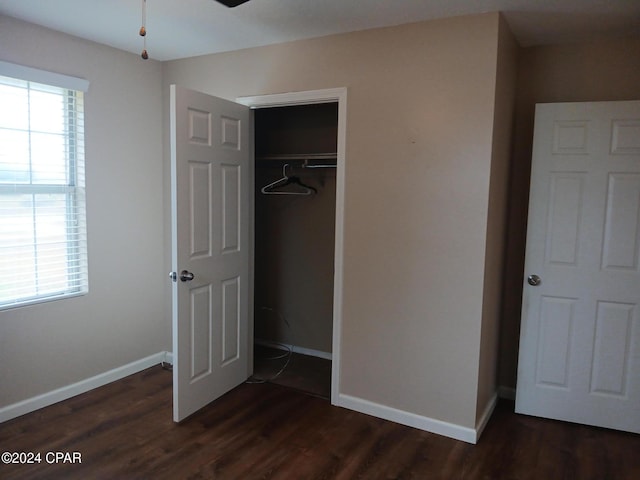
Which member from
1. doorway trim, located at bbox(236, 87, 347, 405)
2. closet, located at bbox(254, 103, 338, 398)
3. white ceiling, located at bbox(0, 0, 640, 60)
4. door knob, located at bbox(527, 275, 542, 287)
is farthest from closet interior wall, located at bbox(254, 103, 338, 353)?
door knob, located at bbox(527, 275, 542, 287)

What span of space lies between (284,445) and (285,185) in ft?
7.20

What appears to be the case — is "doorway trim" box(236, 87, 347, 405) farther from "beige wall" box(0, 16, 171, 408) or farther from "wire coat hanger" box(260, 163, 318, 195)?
"beige wall" box(0, 16, 171, 408)

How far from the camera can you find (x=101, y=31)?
9.66 feet

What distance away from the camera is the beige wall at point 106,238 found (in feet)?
9.45

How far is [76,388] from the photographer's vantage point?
126 inches

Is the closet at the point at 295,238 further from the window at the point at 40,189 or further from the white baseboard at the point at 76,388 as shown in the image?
the window at the point at 40,189

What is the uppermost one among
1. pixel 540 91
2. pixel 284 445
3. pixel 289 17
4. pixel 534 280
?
pixel 289 17

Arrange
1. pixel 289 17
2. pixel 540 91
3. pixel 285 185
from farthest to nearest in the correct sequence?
pixel 285 185, pixel 540 91, pixel 289 17

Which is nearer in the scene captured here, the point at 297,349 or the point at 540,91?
the point at 540,91

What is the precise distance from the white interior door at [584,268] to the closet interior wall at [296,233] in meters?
1.65

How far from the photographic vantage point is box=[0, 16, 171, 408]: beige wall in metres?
2.88

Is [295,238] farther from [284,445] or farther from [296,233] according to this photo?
[284,445]

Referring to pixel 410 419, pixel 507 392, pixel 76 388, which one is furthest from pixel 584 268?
pixel 76 388

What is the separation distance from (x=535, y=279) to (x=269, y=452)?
6.50ft
